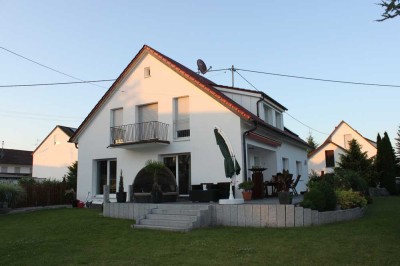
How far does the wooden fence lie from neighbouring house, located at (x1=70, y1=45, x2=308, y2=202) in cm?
255

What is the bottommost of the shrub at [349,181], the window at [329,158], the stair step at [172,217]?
the stair step at [172,217]

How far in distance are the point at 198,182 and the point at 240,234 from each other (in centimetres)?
692

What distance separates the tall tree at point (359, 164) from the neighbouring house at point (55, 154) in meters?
26.0

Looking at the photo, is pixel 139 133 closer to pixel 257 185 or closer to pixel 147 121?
pixel 147 121

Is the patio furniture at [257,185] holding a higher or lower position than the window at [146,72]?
lower

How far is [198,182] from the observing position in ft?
54.3

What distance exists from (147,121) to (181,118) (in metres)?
2.12

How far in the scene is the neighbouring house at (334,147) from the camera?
1572 inches

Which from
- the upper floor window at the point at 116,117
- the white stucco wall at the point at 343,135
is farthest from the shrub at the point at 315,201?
the white stucco wall at the point at 343,135

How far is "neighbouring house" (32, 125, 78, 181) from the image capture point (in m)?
39.4

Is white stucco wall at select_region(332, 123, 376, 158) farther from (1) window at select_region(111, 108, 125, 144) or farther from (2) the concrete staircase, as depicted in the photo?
(2) the concrete staircase

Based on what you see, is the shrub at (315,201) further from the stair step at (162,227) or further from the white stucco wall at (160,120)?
the white stucco wall at (160,120)

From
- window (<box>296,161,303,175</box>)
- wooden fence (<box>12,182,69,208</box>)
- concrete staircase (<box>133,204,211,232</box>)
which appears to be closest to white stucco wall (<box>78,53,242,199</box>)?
wooden fence (<box>12,182,69,208</box>)

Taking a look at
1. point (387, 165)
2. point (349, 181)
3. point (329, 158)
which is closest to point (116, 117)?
point (349, 181)
